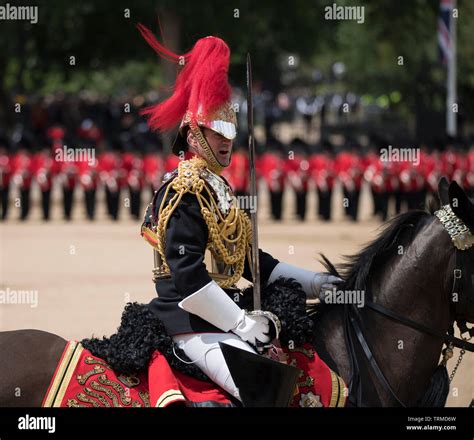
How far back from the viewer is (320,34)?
88.4 feet

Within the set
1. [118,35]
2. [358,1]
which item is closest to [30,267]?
[118,35]

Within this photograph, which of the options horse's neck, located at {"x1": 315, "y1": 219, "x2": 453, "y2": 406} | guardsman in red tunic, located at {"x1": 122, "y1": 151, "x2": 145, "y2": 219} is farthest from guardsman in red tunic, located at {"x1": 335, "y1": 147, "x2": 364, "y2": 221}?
horse's neck, located at {"x1": 315, "y1": 219, "x2": 453, "y2": 406}

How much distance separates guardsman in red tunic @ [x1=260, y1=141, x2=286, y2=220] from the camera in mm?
19531

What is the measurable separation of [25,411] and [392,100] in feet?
89.6

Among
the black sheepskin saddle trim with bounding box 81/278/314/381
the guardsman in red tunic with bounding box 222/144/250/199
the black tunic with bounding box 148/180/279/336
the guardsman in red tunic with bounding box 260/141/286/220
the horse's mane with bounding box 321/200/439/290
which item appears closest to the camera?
the black tunic with bounding box 148/180/279/336

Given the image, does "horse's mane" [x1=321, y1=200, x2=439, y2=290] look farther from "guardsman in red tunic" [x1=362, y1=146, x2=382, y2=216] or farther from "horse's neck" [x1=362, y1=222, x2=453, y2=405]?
"guardsman in red tunic" [x1=362, y1=146, x2=382, y2=216]

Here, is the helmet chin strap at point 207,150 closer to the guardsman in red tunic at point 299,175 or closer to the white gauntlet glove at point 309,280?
the white gauntlet glove at point 309,280

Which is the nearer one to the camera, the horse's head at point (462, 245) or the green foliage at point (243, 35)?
the horse's head at point (462, 245)

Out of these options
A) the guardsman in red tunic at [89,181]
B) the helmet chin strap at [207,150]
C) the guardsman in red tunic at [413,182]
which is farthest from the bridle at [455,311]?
the guardsman in red tunic at [89,181]

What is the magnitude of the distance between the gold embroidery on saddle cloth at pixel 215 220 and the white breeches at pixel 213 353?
0.23 meters

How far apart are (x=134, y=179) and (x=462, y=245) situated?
15.5 meters

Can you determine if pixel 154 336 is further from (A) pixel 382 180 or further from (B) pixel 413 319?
(A) pixel 382 180

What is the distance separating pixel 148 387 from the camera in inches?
168

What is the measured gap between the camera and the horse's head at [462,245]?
441 cm
